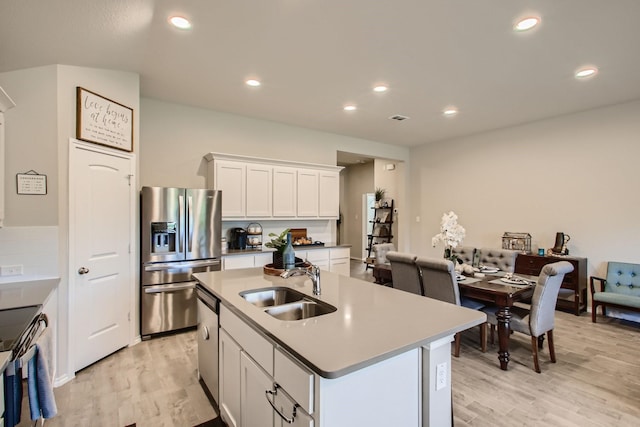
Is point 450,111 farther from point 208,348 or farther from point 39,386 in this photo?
point 39,386

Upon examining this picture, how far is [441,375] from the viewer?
57.4 inches

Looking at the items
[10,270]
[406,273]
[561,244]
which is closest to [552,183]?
[561,244]

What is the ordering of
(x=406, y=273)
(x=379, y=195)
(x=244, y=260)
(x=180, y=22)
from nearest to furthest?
(x=180, y=22)
(x=406, y=273)
(x=244, y=260)
(x=379, y=195)

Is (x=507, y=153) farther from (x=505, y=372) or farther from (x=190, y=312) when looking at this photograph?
(x=190, y=312)

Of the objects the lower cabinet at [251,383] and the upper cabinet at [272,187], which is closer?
the lower cabinet at [251,383]

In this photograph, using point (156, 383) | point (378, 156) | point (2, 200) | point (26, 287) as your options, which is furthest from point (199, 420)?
point (378, 156)

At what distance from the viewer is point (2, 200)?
2266 mm

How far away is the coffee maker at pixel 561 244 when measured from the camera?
4.61m

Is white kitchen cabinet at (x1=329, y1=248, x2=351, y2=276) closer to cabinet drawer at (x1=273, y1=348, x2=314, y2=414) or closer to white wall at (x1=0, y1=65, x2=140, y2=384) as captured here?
white wall at (x1=0, y1=65, x2=140, y2=384)

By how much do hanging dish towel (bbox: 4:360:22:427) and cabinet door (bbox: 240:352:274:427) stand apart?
934 mm

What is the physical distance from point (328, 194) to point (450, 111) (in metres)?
2.23

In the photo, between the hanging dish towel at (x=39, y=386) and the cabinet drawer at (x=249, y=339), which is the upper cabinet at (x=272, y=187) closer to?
the cabinet drawer at (x=249, y=339)

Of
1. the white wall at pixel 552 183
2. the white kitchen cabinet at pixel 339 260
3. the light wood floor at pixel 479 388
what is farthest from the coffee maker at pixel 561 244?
the white kitchen cabinet at pixel 339 260

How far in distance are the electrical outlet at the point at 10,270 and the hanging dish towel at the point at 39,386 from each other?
1399 millimetres
